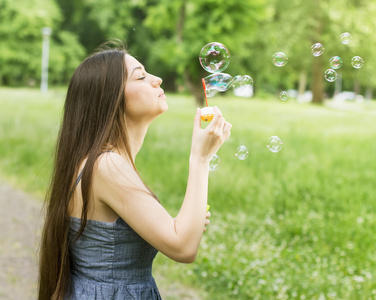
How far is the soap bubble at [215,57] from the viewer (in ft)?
9.77

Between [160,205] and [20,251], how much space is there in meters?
4.10

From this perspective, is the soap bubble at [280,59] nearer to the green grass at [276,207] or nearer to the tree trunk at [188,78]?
the green grass at [276,207]

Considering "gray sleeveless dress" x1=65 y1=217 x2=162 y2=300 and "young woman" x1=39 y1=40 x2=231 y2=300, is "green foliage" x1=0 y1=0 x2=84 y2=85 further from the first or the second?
"gray sleeveless dress" x1=65 y1=217 x2=162 y2=300

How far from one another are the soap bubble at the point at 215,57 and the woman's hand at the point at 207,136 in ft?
3.83

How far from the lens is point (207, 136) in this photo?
6.01ft

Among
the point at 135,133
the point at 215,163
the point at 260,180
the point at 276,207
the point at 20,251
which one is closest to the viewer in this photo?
the point at 135,133

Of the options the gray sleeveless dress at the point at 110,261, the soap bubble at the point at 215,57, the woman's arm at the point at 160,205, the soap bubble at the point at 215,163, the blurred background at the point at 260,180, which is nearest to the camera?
the woman's arm at the point at 160,205

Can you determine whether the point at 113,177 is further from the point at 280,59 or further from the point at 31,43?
the point at 31,43

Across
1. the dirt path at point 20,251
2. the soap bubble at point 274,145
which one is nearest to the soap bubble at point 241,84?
the soap bubble at point 274,145

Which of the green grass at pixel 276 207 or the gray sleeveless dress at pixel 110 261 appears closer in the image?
the gray sleeveless dress at pixel 110 261

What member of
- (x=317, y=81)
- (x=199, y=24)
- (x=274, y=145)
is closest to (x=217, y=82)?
(x=274, y=145)

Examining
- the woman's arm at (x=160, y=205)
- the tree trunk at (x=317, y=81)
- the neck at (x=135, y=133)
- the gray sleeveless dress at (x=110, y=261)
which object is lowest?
the tree trunk at (x=317, y=81)

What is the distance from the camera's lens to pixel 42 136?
39.7 ft

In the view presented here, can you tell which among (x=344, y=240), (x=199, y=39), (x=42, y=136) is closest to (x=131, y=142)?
(x=344, y=240)
